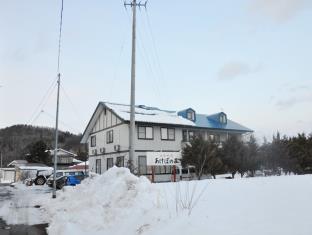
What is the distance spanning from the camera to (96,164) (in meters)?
43.0

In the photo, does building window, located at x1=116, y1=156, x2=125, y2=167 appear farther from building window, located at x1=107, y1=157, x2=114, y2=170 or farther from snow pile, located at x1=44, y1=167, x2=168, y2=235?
snow pile, located at x1=44, y1=167, x2=168, y2=235

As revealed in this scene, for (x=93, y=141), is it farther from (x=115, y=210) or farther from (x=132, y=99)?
(x=115, y=210)

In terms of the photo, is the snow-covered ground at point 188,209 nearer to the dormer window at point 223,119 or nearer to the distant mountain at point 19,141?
the dormer window at point 223,119

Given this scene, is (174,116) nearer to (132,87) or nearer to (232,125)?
(232,125)

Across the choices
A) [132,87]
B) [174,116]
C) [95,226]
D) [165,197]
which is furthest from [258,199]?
[174,116]

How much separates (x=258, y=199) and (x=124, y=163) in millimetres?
27243

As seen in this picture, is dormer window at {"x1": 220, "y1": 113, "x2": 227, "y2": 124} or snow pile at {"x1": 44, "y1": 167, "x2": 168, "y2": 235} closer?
snow pile at {"x1": 44, "y1": 167, "x2": 168, "y2": 235}

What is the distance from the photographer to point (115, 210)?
10547 millimetres

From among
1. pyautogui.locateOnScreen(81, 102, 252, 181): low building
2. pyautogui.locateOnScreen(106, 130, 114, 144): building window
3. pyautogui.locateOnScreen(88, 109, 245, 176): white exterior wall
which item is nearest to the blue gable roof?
pyautogui.locateOnScreen(81, 102, 252, 181): low building

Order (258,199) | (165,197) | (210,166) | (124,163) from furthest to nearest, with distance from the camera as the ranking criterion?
1. (124,163)
2. (210,166)
3. (165,197)
4. (258,199)

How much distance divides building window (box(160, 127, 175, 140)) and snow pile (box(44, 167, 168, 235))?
24786 mm

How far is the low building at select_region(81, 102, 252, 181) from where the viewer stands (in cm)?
3634

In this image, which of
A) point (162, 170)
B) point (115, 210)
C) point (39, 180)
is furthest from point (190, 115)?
point (115, 210)

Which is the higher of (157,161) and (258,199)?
(157,161)
